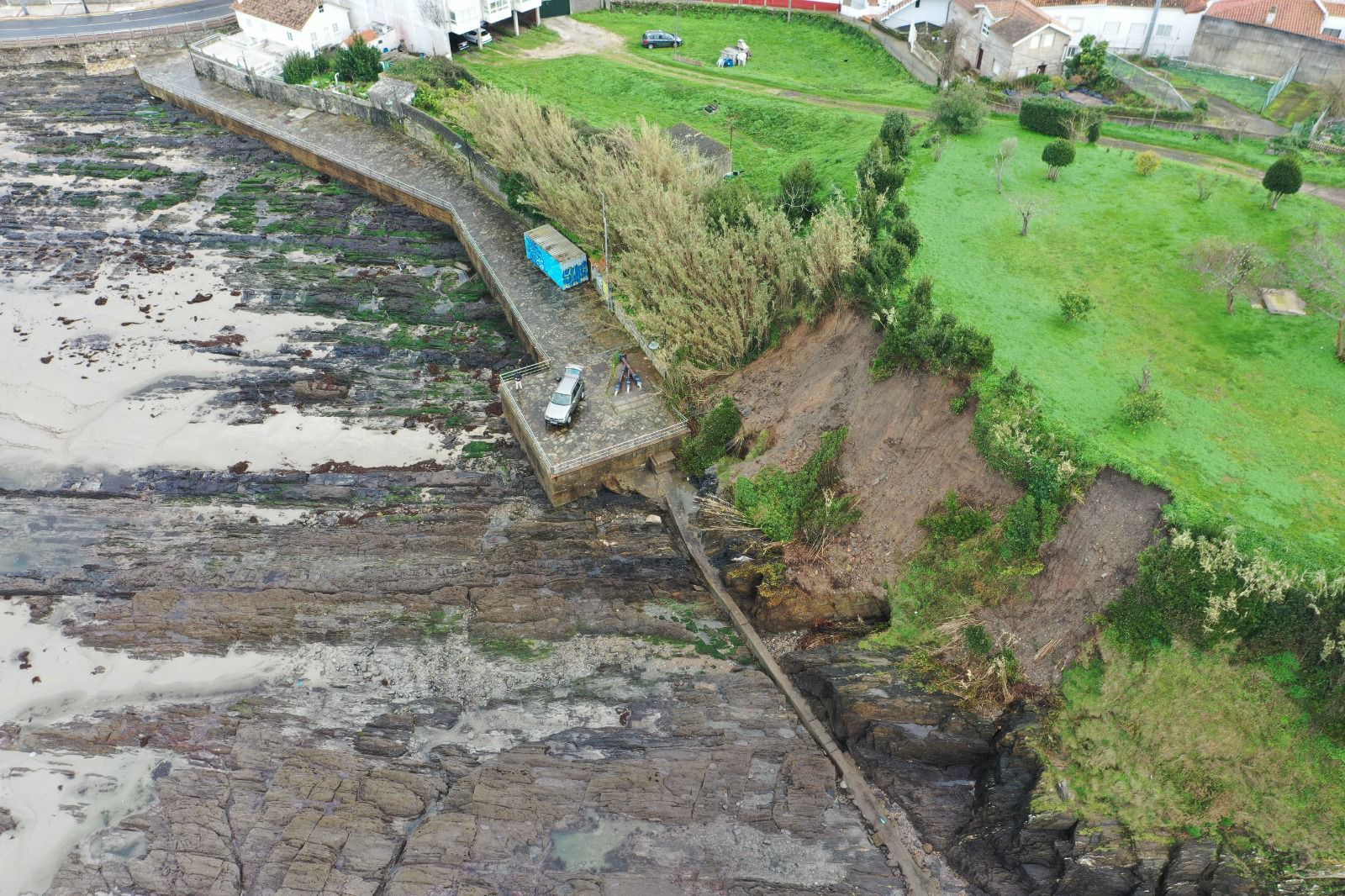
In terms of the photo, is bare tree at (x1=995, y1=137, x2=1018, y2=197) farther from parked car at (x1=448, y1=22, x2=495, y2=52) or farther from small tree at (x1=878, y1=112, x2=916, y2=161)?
parked car at (x1=448, y1=22, x2=495, y2=52)

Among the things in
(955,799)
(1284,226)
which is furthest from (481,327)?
(1284,226)

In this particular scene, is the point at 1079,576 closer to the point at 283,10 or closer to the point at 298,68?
the point at 298,68

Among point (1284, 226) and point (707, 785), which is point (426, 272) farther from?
point (1284, 226)

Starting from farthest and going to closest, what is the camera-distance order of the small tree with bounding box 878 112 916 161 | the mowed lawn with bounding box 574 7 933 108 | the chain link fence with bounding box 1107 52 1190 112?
1. the mowed lawn with bounding box 574 7 933 108
2. the chain link fence with bounding box 1107 52 1190 112
3. the small tree with bounding box 878 112 916 161

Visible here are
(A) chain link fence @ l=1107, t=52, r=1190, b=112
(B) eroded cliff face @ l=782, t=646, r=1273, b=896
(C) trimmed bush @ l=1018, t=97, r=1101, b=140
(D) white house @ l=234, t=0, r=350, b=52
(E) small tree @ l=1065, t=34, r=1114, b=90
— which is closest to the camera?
(B) eroded cliff face @ l=782, t=646, r=1273, b=896

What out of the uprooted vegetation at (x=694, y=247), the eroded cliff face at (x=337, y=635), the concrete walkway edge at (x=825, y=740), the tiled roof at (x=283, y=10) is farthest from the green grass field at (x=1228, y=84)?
the tiled roof at (x=283, y=10)

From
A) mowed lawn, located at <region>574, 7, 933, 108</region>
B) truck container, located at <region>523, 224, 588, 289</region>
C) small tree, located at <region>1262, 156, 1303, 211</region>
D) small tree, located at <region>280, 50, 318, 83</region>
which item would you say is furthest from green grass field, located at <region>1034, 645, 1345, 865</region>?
small tree, located at <region>280, 50, 318, 83</region>

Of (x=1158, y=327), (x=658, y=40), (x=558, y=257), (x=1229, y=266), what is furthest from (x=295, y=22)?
(x=1229, y=266)
